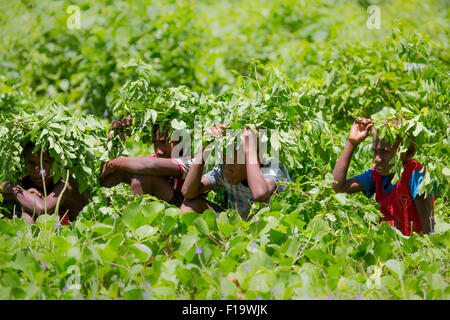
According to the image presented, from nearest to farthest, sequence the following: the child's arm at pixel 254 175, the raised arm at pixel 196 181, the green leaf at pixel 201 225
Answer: the green leaf at pixel 201 225, the child's arm at pixel 254 175, the raised arm at pixel 196 181

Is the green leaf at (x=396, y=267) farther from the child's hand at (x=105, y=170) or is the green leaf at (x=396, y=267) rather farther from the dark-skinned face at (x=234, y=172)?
the child's hand at (x=105, y=170)

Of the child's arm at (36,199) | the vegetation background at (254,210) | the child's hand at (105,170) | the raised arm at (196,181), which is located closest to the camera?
the vegetation background at (254,210)

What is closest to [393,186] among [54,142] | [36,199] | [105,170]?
[105,170]

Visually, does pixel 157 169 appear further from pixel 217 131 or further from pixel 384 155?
pixel 384 155

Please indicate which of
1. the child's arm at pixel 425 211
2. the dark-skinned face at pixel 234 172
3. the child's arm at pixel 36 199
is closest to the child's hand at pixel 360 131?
the child's arm at pixel 425 211

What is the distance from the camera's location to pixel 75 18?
5.23m

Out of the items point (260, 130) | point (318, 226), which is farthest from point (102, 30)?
point (318, 226)

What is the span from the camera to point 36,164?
2924 mm

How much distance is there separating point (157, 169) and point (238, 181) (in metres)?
0.40

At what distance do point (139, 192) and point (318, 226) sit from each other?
989mm

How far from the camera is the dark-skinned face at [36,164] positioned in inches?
114

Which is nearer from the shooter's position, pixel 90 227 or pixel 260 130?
pixel 90 227

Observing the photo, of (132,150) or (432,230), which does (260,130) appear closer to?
(432,230)

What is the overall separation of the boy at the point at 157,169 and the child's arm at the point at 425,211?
1.09m
